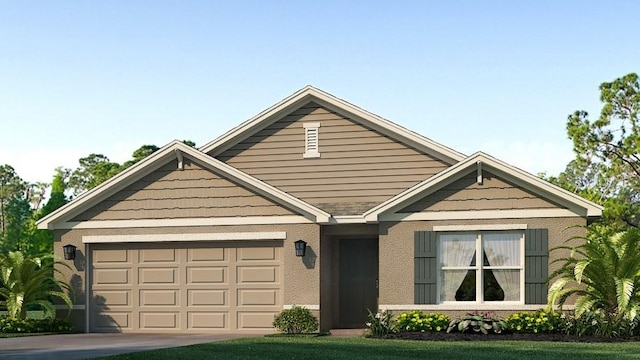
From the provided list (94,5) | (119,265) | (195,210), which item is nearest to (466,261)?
(195,210)

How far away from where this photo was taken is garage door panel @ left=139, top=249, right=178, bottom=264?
2169 cm

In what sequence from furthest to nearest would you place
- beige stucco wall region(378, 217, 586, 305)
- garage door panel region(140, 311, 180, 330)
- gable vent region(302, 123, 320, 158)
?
gable vent region(302, 123, 320, 158), garage door panel region(140, 311, 180, 330), beige stucco wall region(378, 217, 586, 305)

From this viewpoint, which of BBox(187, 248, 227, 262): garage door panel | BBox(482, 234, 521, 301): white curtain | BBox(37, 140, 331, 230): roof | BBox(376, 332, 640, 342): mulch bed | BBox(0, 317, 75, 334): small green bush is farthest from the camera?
BBox(187, 248, 227, 262): garage door panel

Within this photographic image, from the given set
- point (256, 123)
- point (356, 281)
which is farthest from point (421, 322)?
point (256, 123)

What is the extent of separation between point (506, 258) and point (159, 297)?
8096mm

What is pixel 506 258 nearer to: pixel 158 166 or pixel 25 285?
pixel 158 166

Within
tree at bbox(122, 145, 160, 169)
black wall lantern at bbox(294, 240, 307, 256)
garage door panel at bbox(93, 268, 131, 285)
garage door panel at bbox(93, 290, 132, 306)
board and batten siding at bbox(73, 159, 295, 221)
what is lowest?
garage door panel at bbox(93, 290, 132, 306)

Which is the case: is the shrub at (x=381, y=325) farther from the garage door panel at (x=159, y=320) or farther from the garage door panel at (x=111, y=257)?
the garage door panel at (x=111, y=257)

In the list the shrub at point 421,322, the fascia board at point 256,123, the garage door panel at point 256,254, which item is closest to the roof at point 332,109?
the fascia board at point 256,123

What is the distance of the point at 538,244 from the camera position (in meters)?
19.7

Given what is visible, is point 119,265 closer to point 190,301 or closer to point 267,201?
point 190,301

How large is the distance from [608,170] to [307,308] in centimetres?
1600

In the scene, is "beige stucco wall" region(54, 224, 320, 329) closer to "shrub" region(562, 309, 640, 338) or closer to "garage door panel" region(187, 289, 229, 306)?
"garage door panel" region(187, 289, 229, 306)

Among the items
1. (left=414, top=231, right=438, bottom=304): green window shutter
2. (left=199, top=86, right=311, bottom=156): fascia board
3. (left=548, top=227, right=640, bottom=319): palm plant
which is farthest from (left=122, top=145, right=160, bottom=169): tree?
(left=548, top=227, right=640, bottom=319): palm plant
